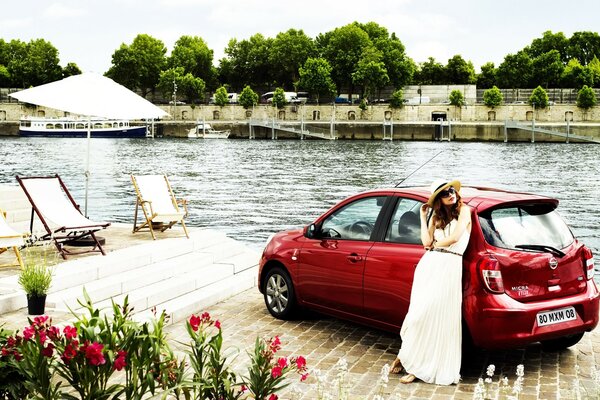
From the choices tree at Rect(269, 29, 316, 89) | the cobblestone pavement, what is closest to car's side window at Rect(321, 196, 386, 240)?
the cobblestone pavement

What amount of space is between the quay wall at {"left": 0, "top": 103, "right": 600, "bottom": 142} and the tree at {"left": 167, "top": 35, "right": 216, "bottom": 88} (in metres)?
12.4

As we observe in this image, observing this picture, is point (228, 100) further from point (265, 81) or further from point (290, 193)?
point (290, 193)

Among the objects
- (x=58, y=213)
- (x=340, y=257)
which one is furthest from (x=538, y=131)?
(x=340, y=257)

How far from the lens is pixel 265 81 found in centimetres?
14025

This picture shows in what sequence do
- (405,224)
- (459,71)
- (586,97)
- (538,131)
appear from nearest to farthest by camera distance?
1. (405,224)
2. (538,131)
3. (586,97)
4. (459,71)

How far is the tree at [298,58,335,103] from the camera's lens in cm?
12112

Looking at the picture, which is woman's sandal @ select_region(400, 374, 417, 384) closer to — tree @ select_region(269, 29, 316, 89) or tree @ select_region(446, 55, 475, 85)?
tree @ select_region(446, 55, 475, 85)

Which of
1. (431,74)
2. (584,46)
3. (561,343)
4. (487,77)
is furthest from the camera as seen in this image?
(584,46)

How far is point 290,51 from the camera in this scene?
134375mm

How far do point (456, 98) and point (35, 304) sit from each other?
109 meters

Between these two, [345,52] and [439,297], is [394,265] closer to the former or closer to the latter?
[439,297]

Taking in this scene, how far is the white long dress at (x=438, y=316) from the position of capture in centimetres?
653

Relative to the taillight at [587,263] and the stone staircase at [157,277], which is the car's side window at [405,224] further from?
the stone staircase at [157,277]

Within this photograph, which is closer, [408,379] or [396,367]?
[408,379]
